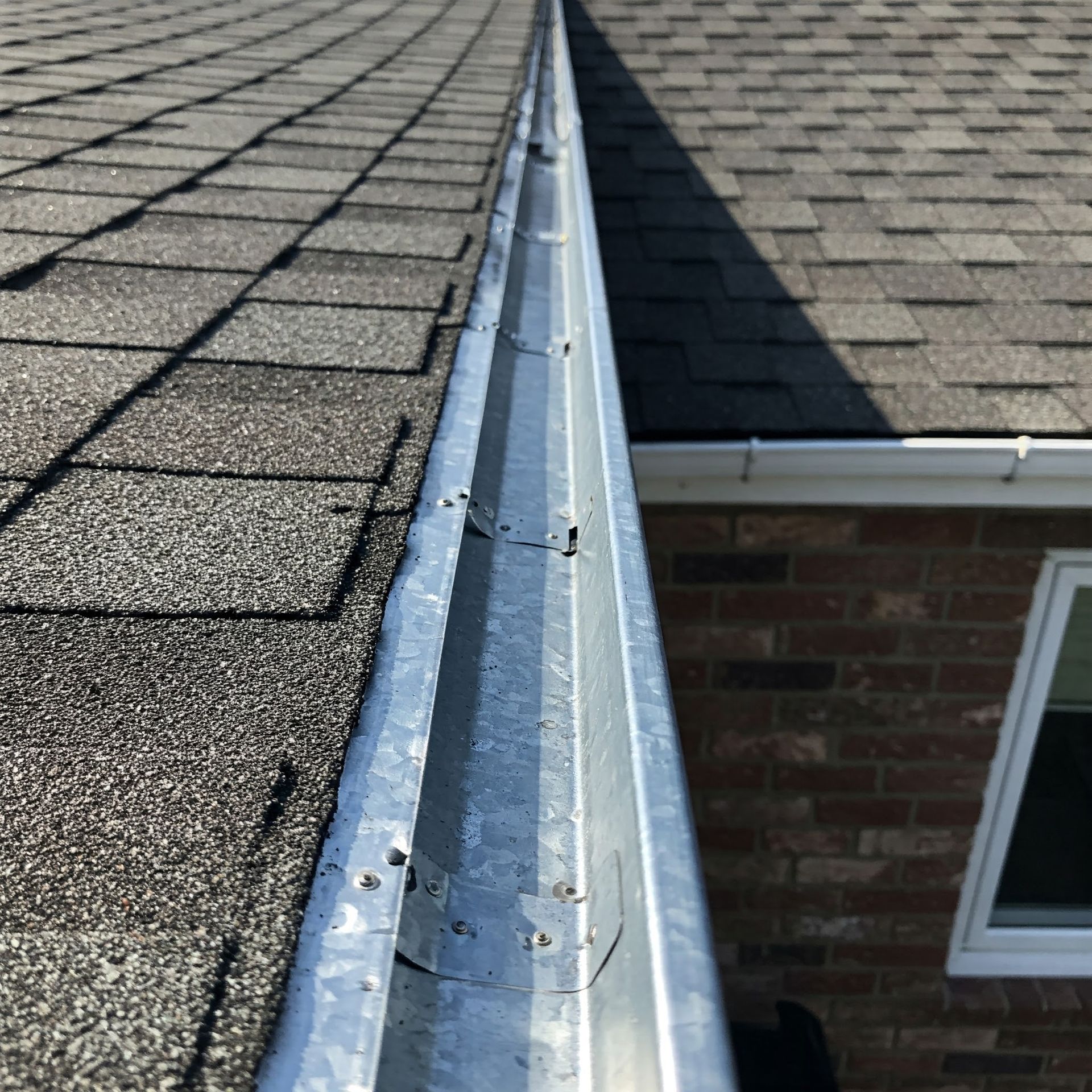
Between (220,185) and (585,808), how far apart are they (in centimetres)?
219

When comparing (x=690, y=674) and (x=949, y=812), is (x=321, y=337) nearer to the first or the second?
(x=690, y=674)

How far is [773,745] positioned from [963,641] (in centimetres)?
70

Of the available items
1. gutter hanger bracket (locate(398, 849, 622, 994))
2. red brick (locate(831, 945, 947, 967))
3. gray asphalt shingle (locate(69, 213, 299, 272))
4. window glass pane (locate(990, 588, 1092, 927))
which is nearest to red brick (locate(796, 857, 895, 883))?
red brick (locate(831, 945, 947, 967))

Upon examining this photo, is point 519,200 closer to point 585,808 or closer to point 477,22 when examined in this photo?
point 585,808

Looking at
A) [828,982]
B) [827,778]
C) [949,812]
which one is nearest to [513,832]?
[827,778]

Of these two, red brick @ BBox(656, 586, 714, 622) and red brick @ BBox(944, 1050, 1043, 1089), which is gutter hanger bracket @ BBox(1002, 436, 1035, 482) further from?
red brick @ BBox(944, 1050, 1043, 1089)

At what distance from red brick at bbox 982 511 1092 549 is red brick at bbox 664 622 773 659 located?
736 mm

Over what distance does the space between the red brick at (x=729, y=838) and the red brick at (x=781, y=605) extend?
0.77 meters

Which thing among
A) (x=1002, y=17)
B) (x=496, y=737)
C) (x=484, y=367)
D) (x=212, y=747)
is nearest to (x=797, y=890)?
(x=484, y=367)

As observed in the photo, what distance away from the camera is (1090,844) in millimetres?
3441

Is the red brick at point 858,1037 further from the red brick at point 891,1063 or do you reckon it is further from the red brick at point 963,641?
the red brick at point 963,641

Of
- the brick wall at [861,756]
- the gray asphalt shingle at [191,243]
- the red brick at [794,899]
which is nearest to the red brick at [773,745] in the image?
the brick wall at [861,756]

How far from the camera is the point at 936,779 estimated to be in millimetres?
3188

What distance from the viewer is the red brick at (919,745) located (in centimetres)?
315
